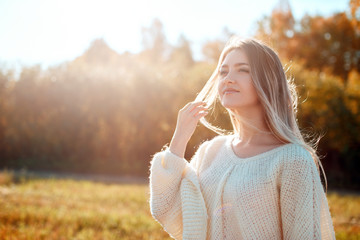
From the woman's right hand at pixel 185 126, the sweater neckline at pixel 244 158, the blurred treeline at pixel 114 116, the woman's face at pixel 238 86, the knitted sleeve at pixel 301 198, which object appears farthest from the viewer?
the blurred treeline at pixel 114 116

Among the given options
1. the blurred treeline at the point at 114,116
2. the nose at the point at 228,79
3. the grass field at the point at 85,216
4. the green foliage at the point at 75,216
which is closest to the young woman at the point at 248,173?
the nose at the point at 228,79

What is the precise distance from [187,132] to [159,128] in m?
13.0

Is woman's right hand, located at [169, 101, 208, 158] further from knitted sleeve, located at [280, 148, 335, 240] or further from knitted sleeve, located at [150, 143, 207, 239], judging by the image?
knitted sleeve, located at [280, 148, 335, 240]

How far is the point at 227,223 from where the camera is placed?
2107 millimetres

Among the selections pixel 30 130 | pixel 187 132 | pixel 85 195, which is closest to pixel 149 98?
pixel 30 130

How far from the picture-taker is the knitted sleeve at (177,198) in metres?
2.17

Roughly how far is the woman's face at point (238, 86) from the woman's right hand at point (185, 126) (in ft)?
0.61

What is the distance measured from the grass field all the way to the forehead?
6.29 feet

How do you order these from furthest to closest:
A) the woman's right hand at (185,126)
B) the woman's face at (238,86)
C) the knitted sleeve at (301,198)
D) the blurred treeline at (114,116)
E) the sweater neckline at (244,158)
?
the blurred treeline at (114,116)
the woman's right hand at (185,126)
the woman's face at (238,86)
the sweater neckline at (244,158)
the knitted sleeve at (301,198)

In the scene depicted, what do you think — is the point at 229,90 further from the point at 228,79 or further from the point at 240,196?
the point at 240,196

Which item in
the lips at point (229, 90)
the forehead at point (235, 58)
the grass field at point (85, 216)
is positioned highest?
the forehead at point (235, 58)

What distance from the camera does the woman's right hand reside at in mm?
2262

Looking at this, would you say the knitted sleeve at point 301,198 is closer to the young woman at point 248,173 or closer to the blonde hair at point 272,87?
the young woman at point 248,173

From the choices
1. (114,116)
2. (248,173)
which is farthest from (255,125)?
(114,116)
